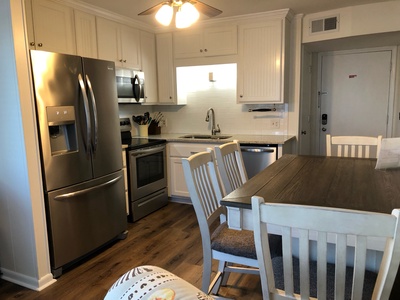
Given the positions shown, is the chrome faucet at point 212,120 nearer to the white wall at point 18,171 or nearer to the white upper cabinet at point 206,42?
the white upper cabinet at point 206,42

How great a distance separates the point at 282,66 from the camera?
364 cm

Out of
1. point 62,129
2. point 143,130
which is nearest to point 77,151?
point 62,129

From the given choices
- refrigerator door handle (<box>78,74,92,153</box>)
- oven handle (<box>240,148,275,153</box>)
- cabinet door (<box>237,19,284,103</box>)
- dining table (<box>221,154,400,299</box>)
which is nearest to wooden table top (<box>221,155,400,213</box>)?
dining table (<box>221,154,400,299</box>)

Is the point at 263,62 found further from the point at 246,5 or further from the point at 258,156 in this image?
the point at 258,156

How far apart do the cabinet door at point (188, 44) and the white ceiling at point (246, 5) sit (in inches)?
21.9

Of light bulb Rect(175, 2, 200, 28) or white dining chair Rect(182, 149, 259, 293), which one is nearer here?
white dining chair Rect(182, 149, 259, 293)

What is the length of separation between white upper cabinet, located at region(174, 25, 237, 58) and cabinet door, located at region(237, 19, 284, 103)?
129mm

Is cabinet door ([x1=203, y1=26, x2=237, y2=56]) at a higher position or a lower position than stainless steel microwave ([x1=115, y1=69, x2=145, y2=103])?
higher

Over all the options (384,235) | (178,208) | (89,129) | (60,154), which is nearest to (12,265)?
(60,154)

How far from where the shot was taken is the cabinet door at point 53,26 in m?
2.81

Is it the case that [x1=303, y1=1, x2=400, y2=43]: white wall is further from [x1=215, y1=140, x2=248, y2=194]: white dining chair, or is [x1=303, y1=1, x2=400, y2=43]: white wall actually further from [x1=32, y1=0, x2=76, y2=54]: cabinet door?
[x1=32, y1=0, x2=76, y2=54]: cabinet door

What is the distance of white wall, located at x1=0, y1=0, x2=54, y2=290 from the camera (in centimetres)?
211

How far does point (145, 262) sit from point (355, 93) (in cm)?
360

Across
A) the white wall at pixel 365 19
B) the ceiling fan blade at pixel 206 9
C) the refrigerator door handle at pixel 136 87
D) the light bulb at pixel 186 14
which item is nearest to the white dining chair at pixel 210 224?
the light bulb at pixel 186 14
